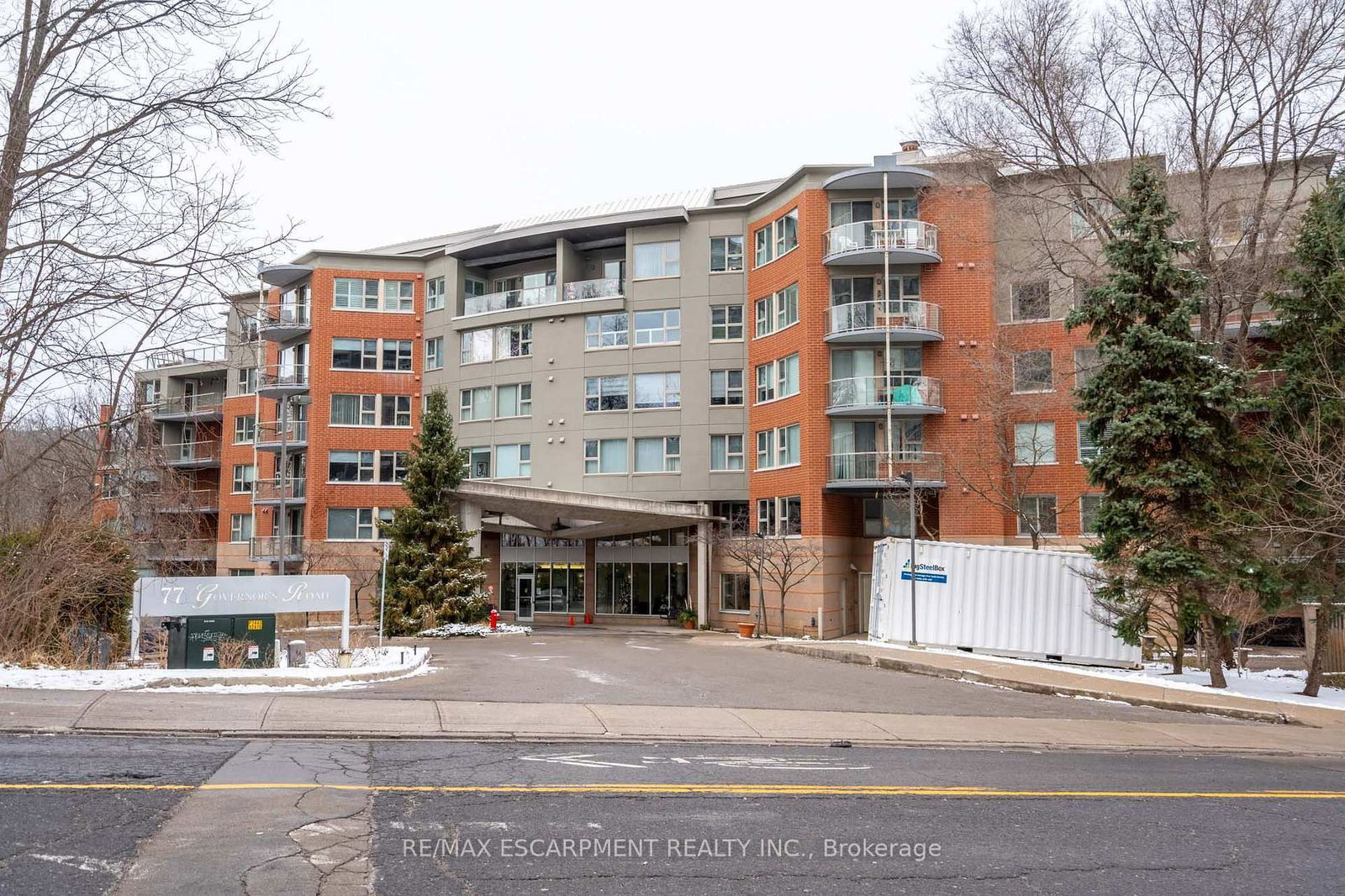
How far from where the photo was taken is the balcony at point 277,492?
160 ft

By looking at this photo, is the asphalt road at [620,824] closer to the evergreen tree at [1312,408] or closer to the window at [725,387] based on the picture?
the evergreen tree at [1312,408]

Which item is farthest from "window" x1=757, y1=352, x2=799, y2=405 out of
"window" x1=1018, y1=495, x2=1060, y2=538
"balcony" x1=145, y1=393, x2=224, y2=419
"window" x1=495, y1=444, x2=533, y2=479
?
"balcony" x1=145, y1=393, x2=224, y2=419

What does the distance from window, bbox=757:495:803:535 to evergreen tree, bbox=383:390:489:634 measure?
11089 millimetres

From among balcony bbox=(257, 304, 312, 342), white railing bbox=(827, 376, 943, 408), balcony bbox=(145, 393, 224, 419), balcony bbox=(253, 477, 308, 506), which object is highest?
balcony bbox=(257, 304, 312, 342)

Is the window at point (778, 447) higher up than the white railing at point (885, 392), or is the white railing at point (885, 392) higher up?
the white railing at point (885, 392)

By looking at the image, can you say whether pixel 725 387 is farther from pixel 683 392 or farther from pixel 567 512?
pixel 567 512

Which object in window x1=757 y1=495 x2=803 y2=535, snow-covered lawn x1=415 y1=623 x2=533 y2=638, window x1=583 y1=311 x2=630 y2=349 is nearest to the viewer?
snow-covered lawn x1=415 y1=623 x2=533 y2=638

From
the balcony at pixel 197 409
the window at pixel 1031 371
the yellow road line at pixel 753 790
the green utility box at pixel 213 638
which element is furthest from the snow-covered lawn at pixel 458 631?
the balcony at pixel 197 409

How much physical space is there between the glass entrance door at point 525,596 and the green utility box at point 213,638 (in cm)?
2992

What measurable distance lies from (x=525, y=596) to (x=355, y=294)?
1672 centimetres

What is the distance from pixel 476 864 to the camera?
6598 mm

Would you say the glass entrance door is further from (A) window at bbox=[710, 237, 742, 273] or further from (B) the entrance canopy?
(A) window at bbox=[710, 237, 742, 273]

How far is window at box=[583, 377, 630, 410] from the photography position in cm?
4394

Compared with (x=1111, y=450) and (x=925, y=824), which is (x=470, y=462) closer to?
(x=1111, y=450)
